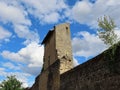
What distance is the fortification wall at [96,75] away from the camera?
33.9 ft

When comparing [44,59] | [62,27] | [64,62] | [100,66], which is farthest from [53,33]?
[100,66]

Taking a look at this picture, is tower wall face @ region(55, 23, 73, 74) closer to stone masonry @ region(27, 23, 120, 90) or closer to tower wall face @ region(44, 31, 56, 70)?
stone masonry @ region(27, 23, 120, 90)

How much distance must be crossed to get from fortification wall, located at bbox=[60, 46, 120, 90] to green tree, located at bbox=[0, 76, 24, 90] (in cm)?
2199

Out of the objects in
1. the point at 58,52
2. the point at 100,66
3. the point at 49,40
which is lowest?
the point at 100,66

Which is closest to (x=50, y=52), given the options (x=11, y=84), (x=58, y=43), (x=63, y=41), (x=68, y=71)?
(x=58, y=43)

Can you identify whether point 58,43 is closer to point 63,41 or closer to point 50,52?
point 63,41

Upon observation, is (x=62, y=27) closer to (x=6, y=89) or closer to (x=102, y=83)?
(x=102, y=83)

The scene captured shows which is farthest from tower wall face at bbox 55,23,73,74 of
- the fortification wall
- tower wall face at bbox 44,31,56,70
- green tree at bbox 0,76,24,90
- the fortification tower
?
green tree at bbox 0,76,24,90

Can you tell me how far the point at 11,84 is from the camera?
36.0 metres

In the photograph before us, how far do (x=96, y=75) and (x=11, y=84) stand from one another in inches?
1032

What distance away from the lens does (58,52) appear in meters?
21.1

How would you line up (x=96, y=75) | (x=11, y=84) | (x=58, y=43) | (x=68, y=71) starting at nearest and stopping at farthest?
(x=96, y=75) → (x=68, y=71) → (x=58, y=43) → (x=11, y=84)

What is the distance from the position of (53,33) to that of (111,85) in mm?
12719

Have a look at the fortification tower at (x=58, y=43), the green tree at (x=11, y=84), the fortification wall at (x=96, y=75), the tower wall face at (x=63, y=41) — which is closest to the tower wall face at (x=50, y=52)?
the fortification tower at (x=58, y=43)
